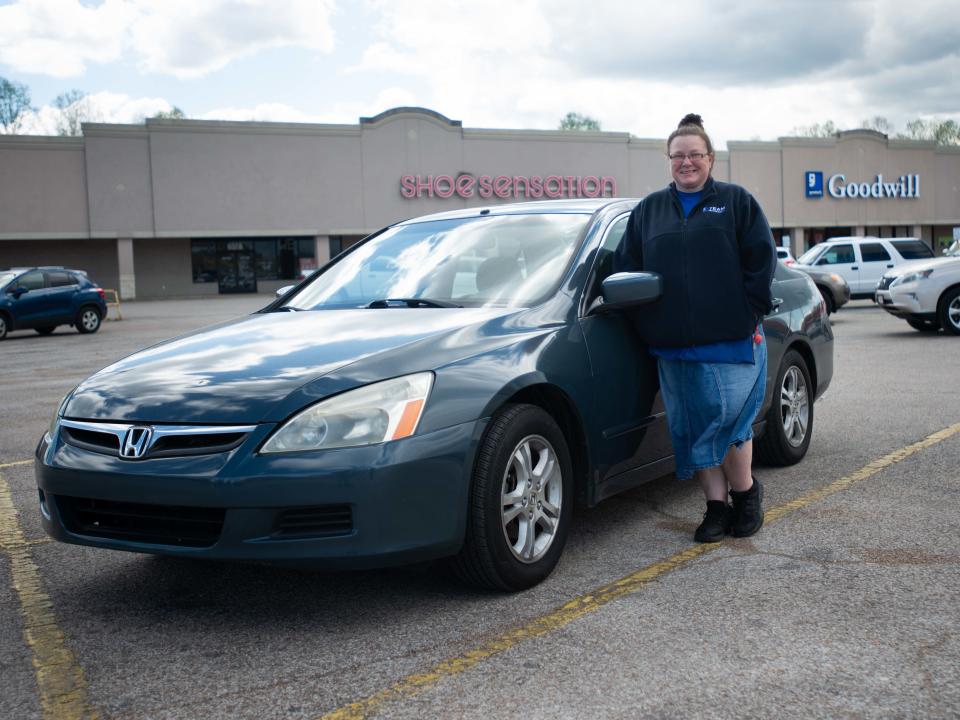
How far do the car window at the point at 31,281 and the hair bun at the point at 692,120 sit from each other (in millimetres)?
20425

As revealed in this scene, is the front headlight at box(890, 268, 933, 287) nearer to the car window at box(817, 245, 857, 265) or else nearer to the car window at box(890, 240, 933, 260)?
the car window at box(817, 245, 857, 265)

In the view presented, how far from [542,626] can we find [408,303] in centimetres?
163

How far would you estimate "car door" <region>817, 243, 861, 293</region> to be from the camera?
2280 centimetres

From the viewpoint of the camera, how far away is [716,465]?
443cm

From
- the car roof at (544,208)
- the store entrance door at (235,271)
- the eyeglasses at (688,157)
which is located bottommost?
the car roof at (544,208)

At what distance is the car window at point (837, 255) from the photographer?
2294 centimetres

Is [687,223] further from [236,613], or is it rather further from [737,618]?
[236,613]

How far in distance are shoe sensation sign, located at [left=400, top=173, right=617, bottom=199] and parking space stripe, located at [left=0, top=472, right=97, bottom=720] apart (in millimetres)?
41465

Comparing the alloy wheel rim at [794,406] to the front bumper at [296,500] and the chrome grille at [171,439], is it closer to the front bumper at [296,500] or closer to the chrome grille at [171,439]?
the front bumper at [296,500]

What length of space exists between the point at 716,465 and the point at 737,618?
1.03 m

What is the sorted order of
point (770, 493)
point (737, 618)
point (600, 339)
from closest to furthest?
point (737, 618)
point (600, 339)
point (770, 493)

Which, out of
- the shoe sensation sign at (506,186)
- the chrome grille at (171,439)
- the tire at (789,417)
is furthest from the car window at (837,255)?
the shoe sensation sign at (506,186)

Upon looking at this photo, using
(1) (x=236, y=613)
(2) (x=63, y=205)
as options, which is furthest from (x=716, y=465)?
(2) (x=63, y=205)

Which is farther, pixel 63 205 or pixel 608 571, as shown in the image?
pixel 63 205
